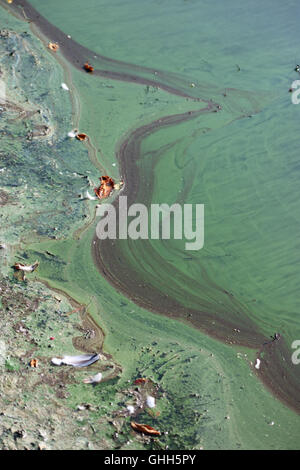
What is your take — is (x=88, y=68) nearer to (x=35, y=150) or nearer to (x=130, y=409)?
(x=35, y=150)

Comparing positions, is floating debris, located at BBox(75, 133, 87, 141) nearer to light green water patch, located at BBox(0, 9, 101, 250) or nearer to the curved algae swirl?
light green water patch, located at BBox(0, 9, 101, 250)

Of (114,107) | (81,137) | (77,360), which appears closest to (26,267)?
(77,360)

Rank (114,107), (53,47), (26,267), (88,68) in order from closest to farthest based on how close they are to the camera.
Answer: (26,267) → (114,107) → (88,68) → (53,47)

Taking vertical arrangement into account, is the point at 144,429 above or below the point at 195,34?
below

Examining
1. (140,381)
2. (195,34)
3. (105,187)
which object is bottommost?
(140,381)

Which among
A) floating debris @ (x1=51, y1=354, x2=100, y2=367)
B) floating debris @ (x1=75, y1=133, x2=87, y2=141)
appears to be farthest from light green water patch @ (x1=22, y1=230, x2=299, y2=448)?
floating debris @ (x1=75, y1=133, x2=87, y2=141)

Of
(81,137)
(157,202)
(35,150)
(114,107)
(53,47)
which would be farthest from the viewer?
(53,47)

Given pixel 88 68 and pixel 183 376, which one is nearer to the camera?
pixel 183 376
